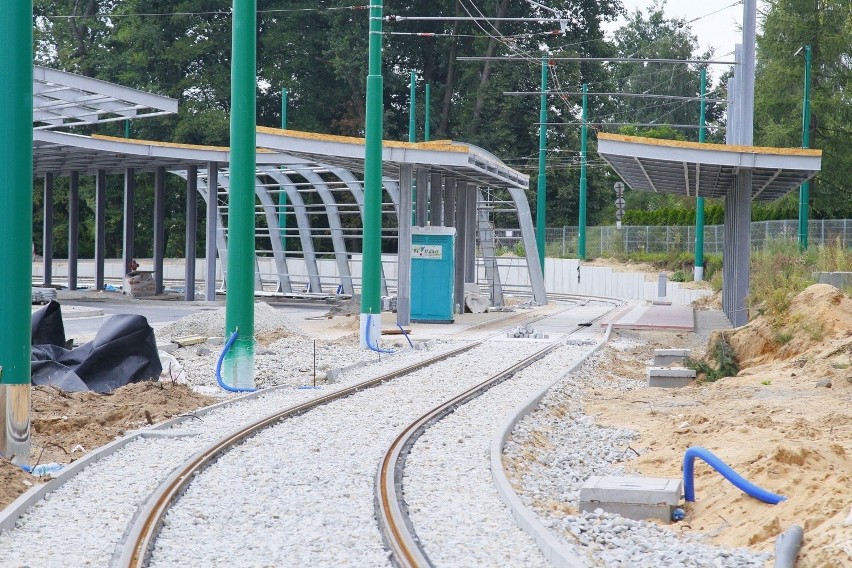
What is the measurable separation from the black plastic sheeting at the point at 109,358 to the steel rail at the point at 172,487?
8.41 ft

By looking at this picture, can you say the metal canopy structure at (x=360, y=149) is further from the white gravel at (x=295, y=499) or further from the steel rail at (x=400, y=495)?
the white gravel at (x=295, y=499)

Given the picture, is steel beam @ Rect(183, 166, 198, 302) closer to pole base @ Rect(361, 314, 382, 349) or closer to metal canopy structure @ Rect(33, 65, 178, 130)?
metal canopy structure @ Rect(33, 65, 178, 130)

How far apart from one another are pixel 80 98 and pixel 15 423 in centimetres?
1612

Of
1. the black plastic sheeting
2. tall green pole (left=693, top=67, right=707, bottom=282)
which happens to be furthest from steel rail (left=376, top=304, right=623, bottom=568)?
tall green pole (left=693, top=67, right=707, bottom=282)

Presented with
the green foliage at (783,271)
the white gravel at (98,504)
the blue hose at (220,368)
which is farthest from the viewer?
the green foliage at (783,271)

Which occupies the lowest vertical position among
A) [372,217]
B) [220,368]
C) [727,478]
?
[220,368]

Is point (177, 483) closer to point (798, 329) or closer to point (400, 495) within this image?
point (400, 495)

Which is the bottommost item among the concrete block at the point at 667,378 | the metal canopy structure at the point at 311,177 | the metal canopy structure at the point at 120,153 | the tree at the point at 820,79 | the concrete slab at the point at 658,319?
the concrete slab at the point at 658,319

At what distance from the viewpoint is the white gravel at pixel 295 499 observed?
7.34 meters

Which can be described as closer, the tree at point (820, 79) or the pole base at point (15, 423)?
the pole base at point (15, 423)

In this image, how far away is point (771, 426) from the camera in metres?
12.0

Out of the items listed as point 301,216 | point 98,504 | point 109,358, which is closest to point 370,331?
point 109,358

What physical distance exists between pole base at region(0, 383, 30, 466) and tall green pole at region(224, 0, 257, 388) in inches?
234

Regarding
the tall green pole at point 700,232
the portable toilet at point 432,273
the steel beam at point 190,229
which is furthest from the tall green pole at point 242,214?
the tall green pole at point 700,232
